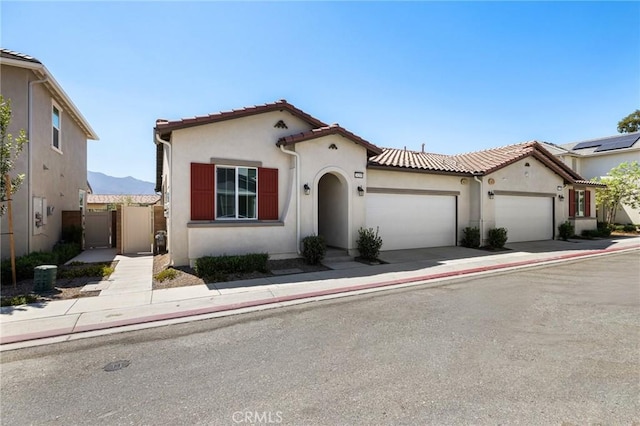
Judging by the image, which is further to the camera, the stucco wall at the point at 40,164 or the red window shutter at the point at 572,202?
the red window shutter at the point at 572,202

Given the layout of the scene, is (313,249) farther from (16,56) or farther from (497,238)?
(16,56)

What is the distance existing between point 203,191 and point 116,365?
6863 mm

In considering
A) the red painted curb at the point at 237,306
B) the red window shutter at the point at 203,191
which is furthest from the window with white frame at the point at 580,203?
the red window shutter at the point at 203,191

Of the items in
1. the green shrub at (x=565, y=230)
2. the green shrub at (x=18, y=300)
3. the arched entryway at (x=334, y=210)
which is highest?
the arched entryway at (x=334, y=210)

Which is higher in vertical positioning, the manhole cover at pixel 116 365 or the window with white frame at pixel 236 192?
the window with white frame at pixel 236 192

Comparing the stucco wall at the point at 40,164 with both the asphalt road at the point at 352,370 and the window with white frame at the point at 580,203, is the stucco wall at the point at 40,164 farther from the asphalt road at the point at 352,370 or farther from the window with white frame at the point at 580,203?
the window with white frame at the point at 580,203

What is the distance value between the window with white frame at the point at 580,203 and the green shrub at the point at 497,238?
1076cm

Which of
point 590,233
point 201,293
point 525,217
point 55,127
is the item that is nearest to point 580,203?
point 590,233

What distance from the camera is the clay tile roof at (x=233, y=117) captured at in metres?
10.0

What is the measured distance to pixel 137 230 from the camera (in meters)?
14.6

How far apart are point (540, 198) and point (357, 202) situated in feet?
41.7

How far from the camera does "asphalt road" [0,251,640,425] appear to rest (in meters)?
3.41

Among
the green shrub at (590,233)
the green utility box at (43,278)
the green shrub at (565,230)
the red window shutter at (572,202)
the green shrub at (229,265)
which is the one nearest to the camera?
the green utility box at (43,278)

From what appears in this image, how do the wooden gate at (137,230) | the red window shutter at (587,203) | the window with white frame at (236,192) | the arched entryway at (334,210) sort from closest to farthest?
the window with white frame at (236,192) → the arched entryway at (334,210) → the wooden gate at (137,230) → the red window shutter at (587,203)
